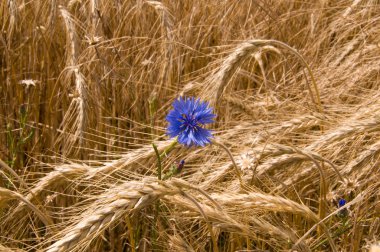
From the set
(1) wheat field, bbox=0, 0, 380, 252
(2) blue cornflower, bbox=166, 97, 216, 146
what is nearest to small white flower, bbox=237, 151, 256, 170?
(1) wheat field, bbox=0, 0, 380, 252

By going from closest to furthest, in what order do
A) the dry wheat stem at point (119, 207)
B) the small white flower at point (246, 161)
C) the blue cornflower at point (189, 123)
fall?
1. the dry wheat stem at point (119, 207)
2. the blue cornflower at point (189, 123)
3. the small white flower at point (246, 161)

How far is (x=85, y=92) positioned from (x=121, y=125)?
27 centimetres

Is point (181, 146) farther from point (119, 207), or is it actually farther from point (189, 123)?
point (119, 207)

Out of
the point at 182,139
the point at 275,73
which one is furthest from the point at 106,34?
the point at 182,139

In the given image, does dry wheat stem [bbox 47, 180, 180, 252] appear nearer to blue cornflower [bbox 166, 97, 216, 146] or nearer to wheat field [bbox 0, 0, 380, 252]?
wheat field [bbox 0, 0, 380, 252]

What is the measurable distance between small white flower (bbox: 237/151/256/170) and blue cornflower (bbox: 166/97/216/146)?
0.20 meters

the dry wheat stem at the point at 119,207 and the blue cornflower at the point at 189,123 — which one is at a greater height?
the blue cornflower at the point at 189,123

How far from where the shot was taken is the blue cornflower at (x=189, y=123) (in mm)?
1505

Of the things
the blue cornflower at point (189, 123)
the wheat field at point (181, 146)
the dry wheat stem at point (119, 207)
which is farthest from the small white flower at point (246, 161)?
the dry wheat stem at point (119, 207)

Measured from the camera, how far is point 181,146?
1.88 m

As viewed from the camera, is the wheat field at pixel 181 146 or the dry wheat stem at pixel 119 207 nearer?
the dry wheat stem at pixel 119 207

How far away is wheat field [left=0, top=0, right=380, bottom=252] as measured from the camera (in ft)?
5.10

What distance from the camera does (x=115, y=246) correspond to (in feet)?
7.18

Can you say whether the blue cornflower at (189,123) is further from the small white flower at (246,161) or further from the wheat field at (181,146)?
the small white flower at (246,161)
